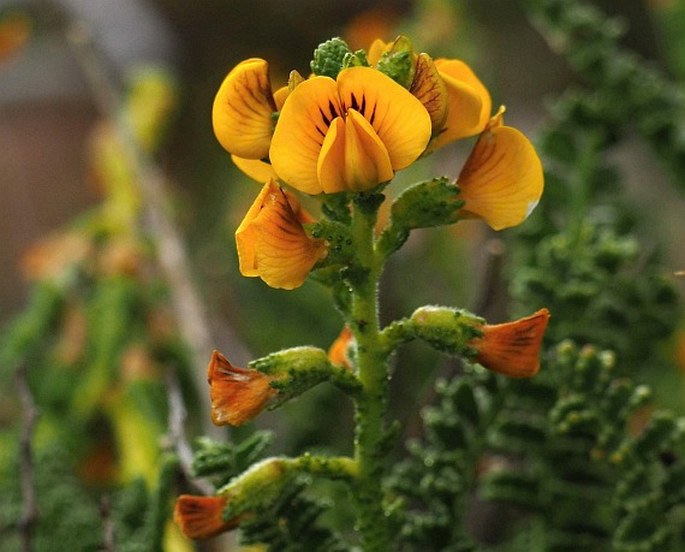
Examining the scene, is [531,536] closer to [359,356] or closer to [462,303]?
[359,356]

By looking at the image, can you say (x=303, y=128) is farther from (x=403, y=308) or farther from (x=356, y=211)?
(x=403, y=308)

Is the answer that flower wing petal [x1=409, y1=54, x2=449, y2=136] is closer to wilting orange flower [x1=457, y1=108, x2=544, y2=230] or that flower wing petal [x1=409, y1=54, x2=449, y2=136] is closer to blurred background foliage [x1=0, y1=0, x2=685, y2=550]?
wilting orange flower [x1=457, y1=108, x2=544, y2=230]

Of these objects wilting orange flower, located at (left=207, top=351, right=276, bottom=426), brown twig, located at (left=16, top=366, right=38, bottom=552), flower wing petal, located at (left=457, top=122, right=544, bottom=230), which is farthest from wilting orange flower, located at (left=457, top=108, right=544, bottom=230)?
brown twig, located at (left=16, top=366, right=38, bottom=552)

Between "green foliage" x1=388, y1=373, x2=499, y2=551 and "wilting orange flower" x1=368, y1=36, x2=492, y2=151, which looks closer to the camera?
"wilting orange flower" x1=368, y1=36, x2=492, y2=151

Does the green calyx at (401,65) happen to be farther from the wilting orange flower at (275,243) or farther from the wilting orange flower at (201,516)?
the wilting orange flower at (201,516)

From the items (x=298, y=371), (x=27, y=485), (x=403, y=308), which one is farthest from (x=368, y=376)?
(x=403, y=308)

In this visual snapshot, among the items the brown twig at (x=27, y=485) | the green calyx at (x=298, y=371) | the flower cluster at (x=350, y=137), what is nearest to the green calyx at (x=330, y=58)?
the flower cluster at (x=350, y=137)
